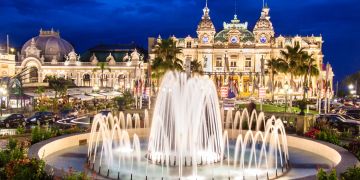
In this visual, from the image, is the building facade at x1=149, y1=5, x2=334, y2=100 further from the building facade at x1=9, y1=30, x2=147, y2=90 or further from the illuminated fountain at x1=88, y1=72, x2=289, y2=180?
the illuminated fountain at x1=88, y1=72, x2=289, y2=180

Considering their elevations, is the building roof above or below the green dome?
below

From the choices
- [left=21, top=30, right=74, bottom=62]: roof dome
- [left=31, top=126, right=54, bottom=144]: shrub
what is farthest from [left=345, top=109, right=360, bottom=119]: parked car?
[left=21, top=30, right=74, bottom=62]: roof dome

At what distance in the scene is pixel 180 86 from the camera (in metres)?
24.4

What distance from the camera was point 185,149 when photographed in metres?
21.2

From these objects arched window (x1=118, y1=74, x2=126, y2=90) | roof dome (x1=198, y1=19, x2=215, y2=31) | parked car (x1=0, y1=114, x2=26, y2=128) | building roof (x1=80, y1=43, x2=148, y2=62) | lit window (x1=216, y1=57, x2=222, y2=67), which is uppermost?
roof dome (x1=198, y1=19, x2=215, y2=31)

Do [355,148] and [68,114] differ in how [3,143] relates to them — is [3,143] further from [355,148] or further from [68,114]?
[68,114]

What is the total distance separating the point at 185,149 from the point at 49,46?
109 metres

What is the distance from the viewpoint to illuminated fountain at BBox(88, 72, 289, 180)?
18.7m

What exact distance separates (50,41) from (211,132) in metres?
107

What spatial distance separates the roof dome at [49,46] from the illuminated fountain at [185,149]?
98.9m

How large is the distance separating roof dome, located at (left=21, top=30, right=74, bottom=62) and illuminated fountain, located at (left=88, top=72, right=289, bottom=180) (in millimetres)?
98905

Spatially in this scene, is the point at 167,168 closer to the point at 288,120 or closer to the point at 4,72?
the point at 288,120

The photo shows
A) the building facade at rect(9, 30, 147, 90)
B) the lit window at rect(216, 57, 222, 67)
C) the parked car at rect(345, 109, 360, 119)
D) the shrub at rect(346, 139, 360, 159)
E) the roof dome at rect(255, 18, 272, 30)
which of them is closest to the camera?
the shrub at rect(346, 139, 360, 159)

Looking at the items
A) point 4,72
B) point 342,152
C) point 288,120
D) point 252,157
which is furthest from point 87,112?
point 4,72
